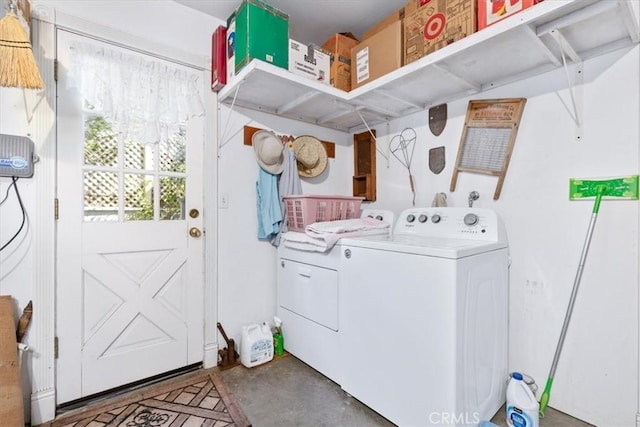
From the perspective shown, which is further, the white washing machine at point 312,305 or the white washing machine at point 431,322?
the white washing machine at point 312,305

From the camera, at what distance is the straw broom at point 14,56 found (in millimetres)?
1169

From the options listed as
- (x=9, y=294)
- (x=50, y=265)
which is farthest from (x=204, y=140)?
(x=9, y=294)

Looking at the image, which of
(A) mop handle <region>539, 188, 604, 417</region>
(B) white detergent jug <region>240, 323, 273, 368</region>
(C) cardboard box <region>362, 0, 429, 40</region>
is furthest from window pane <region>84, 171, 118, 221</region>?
(A) mop handle <region>539, 188, 604, 417</region>

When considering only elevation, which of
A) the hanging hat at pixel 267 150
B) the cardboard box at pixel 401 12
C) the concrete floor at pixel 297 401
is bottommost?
the concrete floor at pixel 297 401

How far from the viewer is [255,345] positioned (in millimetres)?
2020

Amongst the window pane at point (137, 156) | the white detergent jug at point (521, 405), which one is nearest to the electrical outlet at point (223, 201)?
the window pane at point (137, 156)

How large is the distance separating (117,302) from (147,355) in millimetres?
389

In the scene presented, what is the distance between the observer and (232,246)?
2.13 meters

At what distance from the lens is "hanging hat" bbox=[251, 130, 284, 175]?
2.16 m

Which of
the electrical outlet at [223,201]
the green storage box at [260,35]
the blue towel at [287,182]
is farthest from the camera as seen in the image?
the blue towel at [287,182]

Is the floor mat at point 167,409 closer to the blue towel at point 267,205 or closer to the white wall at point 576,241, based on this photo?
the blue towel at point 267,205

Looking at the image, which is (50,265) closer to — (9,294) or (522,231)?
(9,294)

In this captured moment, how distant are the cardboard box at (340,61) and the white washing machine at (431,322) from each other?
3.68 ft

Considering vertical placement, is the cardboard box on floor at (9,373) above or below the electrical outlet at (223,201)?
below
